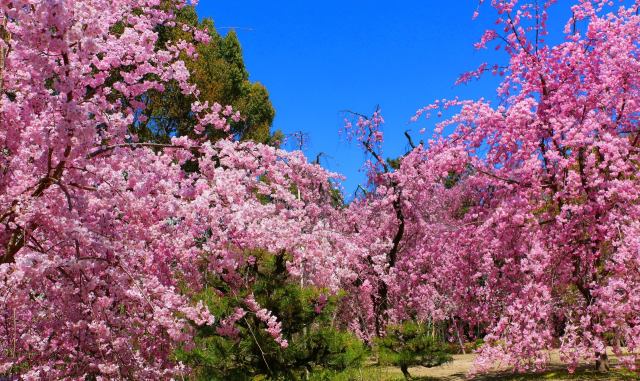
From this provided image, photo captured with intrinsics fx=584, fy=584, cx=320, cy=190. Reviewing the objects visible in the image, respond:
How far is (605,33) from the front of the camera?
32.9 feet

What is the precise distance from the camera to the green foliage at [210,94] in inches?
778

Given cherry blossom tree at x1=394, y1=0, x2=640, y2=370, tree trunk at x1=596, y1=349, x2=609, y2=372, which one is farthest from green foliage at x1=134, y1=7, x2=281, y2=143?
tree trunk at x1=596, y1=349, x2=609, y2=372

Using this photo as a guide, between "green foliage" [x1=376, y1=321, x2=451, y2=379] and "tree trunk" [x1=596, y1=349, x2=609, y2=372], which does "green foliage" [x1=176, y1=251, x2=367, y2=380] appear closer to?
"green foliage" [x1=376, y1=321, x2=451, y2=379]

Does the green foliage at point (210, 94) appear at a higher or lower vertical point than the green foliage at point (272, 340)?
higher

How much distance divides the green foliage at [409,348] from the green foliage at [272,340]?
150 inches

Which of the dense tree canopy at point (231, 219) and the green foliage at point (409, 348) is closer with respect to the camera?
the dense tree canopy at point (231, 219)

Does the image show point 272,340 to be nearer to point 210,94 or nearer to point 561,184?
point 561,184

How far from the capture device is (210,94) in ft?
72.7

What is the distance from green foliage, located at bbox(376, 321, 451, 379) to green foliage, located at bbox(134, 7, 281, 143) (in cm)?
862

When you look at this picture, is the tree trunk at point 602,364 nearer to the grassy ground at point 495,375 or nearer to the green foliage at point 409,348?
the grassy ground at point 495,375

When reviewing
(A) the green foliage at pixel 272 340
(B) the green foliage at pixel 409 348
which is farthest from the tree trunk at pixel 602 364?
(A) the green foliage at pixel 272 340

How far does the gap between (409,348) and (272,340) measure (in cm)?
545

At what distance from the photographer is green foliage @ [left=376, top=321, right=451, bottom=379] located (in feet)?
39.2

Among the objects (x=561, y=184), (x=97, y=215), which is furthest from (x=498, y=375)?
(x=97, y=215)
